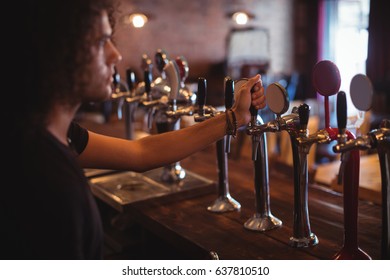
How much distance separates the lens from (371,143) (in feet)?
3.34

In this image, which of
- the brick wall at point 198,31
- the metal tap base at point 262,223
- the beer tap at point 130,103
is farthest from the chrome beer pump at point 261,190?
the brick wall at point 198,31

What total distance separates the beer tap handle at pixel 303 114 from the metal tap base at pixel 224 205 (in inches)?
18.6

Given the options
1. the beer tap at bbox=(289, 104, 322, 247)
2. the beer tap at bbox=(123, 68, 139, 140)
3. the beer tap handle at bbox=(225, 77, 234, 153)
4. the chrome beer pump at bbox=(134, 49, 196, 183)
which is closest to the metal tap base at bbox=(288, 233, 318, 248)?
the beer tap at bbox=(289, 104, 322, 247)

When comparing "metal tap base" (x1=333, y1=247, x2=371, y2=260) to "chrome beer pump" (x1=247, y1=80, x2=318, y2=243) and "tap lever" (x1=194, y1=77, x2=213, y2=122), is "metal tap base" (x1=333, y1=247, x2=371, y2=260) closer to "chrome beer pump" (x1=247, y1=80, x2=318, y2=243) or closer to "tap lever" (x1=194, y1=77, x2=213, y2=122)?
"chrome beer pump" (x1=247, y1=80, x2=318, y2=243)

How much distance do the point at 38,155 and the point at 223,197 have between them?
0.86 m

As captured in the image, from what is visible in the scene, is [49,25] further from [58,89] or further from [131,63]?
[131,63]

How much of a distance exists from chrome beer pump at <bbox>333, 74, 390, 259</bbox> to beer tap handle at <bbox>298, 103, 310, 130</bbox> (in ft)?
0.36

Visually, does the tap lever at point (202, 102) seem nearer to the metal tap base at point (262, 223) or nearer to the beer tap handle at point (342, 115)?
the metal tap base at point (262, 223)

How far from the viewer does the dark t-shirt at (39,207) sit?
0.79m

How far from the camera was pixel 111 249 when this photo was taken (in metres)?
1.90

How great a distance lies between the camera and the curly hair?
2.65ft

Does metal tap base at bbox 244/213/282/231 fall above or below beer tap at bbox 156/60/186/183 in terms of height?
below
